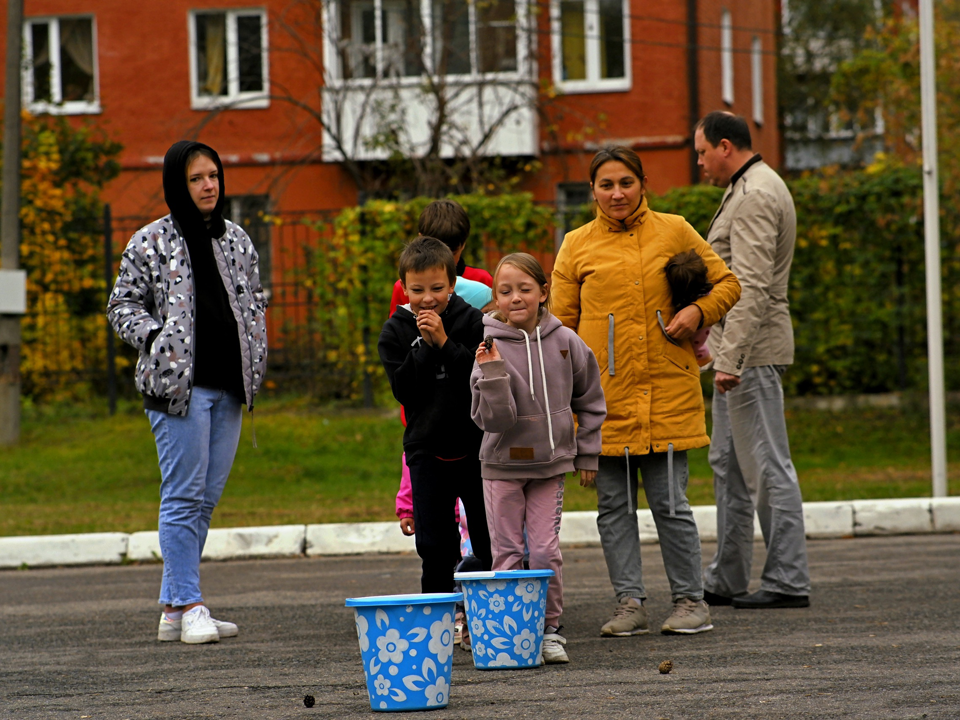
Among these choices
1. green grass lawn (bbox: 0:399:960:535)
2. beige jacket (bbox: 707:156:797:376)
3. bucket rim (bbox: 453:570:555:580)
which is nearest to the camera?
bucket rim (bbox: 453:570:555:580)

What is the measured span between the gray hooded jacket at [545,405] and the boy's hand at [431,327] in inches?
9.0

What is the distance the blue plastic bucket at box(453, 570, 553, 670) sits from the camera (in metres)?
4.42

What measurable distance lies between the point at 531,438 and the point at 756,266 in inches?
63.9

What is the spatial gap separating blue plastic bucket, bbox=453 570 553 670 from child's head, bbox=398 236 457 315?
3.43ft

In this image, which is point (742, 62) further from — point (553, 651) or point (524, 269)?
point (553, 651)

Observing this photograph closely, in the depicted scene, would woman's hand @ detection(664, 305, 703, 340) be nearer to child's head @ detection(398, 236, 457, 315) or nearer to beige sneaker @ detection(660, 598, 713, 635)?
child's head @ detection(398, 236, 457, 315)

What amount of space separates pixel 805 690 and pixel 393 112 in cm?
Result: 1446

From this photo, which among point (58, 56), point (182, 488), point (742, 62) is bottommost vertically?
point (182, 488)

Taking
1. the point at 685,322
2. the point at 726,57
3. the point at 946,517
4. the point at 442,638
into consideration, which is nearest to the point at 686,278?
the point at 685,322

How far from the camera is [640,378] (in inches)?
204

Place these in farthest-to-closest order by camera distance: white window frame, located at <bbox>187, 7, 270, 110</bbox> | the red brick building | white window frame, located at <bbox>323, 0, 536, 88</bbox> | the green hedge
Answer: white window frame, located at <bbox>187, 7, 270, 110</bbox> < the red brick building < white window frame, located at <bbox>323, 0, 536, 88</bbox> < the green hedge

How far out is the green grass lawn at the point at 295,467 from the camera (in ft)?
30.8

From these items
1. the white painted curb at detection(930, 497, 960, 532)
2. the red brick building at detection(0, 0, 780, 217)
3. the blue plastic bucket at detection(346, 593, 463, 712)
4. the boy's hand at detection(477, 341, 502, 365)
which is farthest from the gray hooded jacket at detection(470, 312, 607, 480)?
the red brick building at detection(0, 0, 780, 217)

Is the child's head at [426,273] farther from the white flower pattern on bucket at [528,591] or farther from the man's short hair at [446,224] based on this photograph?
the white flower pattern on bucket at [528,591]
